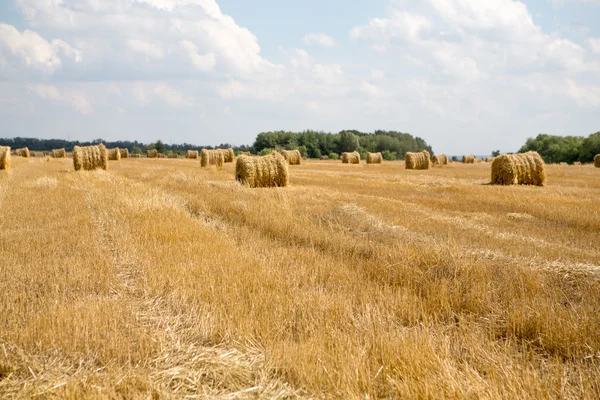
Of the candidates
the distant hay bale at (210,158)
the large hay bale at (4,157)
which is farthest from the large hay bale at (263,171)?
the large hay bale at (4,157)

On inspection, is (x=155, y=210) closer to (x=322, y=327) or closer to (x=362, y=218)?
(x=362, y=218)

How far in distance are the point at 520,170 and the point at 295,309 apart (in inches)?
714

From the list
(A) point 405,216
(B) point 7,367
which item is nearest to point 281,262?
(B) point 7,367

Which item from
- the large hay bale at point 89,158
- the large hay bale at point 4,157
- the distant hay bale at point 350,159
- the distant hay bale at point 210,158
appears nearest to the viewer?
the large hay bale at point 89,158

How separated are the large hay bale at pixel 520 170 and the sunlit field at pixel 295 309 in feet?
34.6

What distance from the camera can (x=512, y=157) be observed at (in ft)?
67.5

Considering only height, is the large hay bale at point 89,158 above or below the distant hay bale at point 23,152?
above

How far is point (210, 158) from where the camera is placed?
3619 centimetres

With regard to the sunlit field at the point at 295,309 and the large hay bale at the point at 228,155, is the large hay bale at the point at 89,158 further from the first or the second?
the sunlit field at the point at 295,309

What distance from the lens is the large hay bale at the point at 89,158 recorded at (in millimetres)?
26547

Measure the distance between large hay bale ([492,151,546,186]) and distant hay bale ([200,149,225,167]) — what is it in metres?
21.2

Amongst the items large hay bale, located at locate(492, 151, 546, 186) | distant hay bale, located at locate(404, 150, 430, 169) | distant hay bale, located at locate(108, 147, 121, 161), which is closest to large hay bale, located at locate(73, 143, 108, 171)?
distant hay bale, located at locate(108, 147, 121, 161)

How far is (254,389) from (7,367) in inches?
81.4

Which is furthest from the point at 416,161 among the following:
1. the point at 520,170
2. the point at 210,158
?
the point at 520,170
